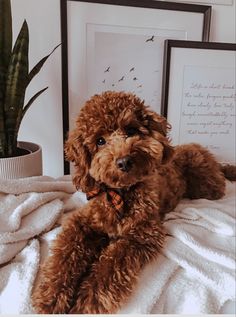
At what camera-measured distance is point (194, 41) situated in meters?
1.19

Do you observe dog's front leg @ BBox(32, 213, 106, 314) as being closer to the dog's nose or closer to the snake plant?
the dog's nose

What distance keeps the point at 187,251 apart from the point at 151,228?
0.31 feet

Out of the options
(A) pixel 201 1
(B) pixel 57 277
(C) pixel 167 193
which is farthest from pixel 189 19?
(B) pixel 57 277

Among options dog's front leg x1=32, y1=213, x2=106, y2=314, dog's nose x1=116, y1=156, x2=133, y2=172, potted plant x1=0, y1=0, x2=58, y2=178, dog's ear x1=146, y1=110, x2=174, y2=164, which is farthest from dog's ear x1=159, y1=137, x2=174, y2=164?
potted plant x1=0, y1=0, x2=58, y2=178

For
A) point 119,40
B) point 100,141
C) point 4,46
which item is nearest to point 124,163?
point 100,141

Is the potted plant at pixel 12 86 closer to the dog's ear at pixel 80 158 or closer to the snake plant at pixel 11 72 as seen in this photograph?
the snake plant at pixel 11 72

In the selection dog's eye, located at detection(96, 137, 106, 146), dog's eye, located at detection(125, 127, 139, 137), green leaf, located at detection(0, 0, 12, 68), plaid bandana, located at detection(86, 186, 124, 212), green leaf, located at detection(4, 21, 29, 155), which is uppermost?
green leaf, located at detection(0, 0, 12, 68)

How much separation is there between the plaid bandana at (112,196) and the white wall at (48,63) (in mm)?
538

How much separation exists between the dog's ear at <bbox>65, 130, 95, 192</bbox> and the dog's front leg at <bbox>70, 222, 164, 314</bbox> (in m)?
0.15

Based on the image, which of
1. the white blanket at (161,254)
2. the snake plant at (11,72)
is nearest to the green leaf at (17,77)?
the snake plant at (11,72)

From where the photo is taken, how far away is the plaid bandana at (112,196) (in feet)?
2.31

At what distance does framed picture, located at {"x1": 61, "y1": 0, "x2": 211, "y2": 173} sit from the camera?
1113mm

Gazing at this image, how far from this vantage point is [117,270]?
598 mm

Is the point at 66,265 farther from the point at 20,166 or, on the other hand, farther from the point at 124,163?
the point at 20,166
